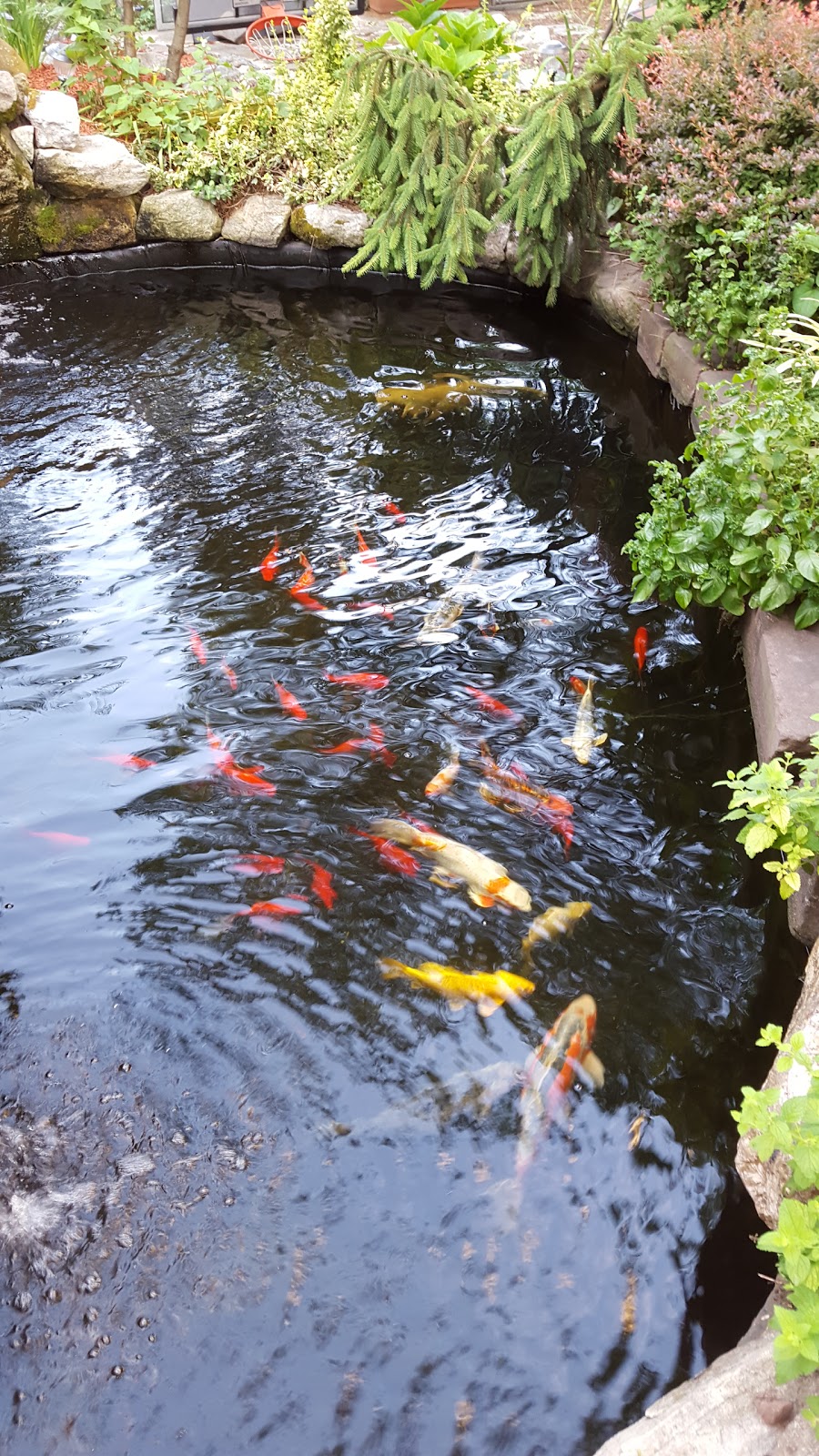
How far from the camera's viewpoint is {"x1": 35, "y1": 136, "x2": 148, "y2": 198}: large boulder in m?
9.62

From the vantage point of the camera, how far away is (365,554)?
5766mm

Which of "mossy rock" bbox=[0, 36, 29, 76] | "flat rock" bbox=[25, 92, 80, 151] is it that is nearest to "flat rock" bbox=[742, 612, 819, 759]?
"flat rock" bbox=[25, 92, 80, 151]

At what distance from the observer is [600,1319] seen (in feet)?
8.70

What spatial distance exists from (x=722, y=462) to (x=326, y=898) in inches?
96.4

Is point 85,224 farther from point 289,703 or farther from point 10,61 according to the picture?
point 289,703

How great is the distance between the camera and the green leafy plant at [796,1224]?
6.20 feet

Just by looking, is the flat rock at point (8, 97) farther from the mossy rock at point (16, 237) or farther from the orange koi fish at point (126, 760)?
the orange koi fish at point (126, 760)

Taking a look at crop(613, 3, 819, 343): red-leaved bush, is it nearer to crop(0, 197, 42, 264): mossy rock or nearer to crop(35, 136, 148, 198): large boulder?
crop(35, 136, 148, 198): large boulder

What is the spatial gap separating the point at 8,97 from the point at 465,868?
937 cm

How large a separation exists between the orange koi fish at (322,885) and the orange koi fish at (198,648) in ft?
4.98

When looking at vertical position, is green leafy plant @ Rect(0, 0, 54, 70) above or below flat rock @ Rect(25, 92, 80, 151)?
above

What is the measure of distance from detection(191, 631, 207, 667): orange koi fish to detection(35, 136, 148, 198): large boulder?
22.4ft

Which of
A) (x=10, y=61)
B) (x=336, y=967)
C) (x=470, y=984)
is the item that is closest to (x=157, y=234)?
(x=10, y=61)

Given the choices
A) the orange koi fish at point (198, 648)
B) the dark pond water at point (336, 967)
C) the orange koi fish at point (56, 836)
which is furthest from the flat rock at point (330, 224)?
the orange koi fish at point (56, 836)
